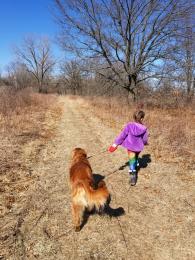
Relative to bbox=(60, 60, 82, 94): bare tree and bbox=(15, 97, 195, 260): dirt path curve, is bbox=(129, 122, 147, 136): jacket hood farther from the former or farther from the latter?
bbox=(60, 60, 82, 94): bare tree

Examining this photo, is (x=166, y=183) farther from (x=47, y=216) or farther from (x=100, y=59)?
(x=100, y=59)

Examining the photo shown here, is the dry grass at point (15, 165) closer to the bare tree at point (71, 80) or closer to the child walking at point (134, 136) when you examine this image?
the child walking at point (134, 136)

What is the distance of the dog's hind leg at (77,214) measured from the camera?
Answer: 10.2 ft

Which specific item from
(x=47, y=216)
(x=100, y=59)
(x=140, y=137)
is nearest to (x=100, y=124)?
(x=100, y=59)

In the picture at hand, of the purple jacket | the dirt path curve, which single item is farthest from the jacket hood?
the dirt path curve

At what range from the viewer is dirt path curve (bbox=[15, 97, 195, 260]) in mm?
2924

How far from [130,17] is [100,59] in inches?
124

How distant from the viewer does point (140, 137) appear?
15.8 feet

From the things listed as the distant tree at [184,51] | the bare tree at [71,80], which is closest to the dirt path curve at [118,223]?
the distant tree at [184,51]

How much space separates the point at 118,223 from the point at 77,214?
2.30 ft

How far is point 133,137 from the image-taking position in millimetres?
4766

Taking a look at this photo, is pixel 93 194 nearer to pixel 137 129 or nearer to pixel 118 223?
pixel 118 223

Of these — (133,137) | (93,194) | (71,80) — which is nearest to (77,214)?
(93,194)

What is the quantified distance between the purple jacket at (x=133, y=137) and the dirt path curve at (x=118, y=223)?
2.66 ft
